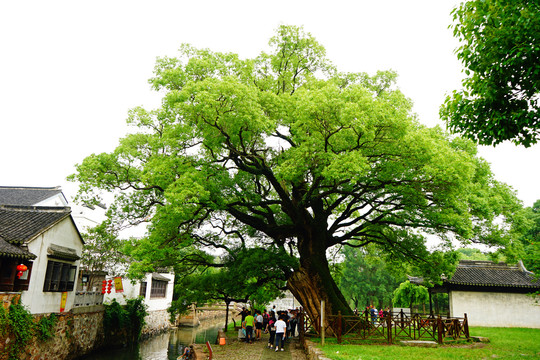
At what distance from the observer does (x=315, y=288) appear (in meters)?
16.2

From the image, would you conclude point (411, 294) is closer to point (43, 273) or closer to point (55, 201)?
point (43, 273)

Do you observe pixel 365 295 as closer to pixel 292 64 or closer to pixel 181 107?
pixel 292 64

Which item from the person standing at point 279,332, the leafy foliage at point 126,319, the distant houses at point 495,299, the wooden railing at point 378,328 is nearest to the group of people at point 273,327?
the person standing at point 279,332

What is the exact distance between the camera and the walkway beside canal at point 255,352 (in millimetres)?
13281

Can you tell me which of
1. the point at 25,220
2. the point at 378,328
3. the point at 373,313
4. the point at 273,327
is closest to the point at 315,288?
the point at 273,327

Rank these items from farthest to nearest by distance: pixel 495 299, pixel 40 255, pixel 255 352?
pixel 495 299 → pixel 40 255 → pixel 255 352

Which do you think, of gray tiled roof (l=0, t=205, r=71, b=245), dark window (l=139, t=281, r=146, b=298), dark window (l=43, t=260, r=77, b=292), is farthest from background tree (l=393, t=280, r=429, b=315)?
gray tiled roof (l=0, t=205, r=71, b=245)

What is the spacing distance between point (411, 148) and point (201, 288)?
1254 centimetres

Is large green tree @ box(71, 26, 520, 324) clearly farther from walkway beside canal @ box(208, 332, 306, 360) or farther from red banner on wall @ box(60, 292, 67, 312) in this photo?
red banner on wall @ box(60, 292, 67, 312)

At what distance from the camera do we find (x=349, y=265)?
1745 inches

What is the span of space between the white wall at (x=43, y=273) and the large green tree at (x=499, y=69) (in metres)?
17.2

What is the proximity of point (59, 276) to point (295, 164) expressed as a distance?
13.3m

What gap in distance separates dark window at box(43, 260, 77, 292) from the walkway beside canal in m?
8.38

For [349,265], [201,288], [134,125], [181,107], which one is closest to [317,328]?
[201,288]
